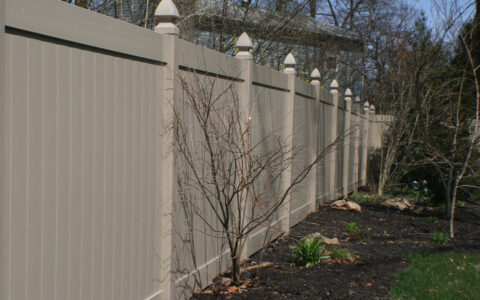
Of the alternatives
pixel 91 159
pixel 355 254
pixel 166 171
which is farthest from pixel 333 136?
pixel 91 159

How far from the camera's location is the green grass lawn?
451 cm

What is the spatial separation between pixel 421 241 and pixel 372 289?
254cm

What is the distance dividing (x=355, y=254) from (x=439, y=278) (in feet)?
3.71

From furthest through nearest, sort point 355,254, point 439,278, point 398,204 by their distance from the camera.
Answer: point 398,204, point 355,254, point 439,278

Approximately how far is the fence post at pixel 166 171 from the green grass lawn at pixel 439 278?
2.00 metres

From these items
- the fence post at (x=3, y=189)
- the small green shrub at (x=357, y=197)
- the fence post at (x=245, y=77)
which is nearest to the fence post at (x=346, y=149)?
the small green shrub at (x=357, y=197)

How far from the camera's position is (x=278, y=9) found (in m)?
12.9

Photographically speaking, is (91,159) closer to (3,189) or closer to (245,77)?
(3,189)

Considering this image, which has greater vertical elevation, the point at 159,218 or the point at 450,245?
the point at 159,218

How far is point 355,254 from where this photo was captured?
19.5 feet

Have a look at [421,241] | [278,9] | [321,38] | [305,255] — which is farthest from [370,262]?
[321,38]

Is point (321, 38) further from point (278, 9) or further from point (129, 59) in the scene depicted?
point (129, 59)

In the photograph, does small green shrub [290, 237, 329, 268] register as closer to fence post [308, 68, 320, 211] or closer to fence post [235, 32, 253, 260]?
fence post [235, 32, 253, 260]

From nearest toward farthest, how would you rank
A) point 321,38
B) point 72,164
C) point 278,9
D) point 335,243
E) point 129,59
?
1. point 72,164
2. point 129,59
3. point 335,243
4. point 278,9
5. point 321,38
